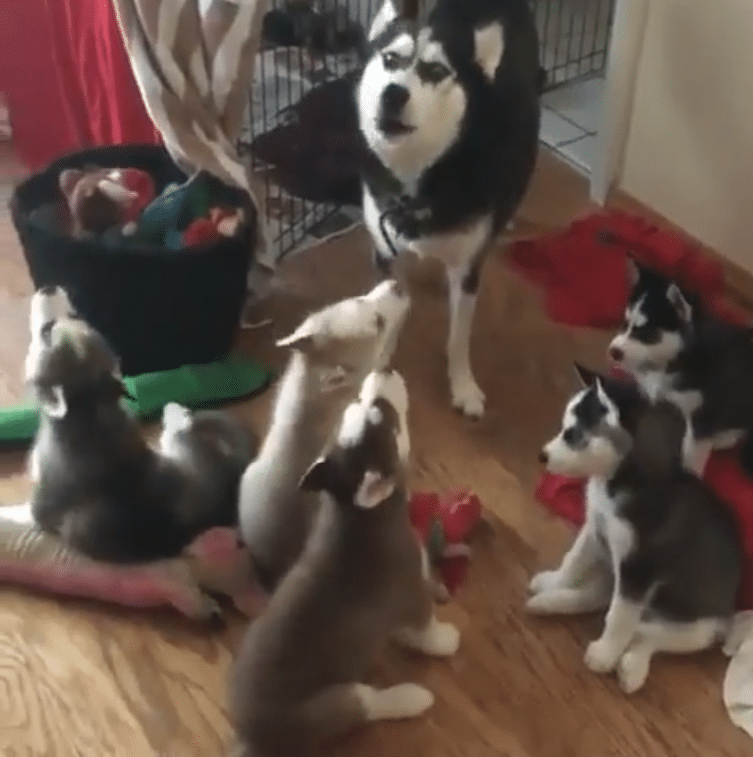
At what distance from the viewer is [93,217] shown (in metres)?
2.18

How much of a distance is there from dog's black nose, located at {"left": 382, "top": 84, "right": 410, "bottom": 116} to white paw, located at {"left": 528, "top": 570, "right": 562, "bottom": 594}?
2.62 feet

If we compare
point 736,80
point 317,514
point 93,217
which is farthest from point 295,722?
point 736,80

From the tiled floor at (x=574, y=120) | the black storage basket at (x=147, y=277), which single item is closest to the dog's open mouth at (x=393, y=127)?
the black storage basket at (x=147, y=277)

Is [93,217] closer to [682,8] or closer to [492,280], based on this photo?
[492,280]

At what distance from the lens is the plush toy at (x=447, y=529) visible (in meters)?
1.97

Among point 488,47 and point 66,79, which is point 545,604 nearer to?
point 488,47

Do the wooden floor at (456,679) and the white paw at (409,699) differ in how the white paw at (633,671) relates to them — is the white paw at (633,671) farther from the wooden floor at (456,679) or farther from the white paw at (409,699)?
the white paw at (409,699)

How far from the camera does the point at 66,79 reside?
2.57 m

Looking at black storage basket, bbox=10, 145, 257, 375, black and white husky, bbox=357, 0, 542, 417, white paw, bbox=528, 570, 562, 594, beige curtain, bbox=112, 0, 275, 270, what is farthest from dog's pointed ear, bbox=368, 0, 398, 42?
white paw, bbox=528, 570, 562, 594

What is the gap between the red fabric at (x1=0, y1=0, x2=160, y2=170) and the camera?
2.42 m

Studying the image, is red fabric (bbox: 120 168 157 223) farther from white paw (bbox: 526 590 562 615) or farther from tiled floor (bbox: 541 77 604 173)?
tiled floor (bbox: 541 77 604 173)

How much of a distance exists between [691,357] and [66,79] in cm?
149

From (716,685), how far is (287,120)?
1.55 metres

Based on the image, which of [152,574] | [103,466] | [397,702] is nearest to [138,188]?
[103,466]
